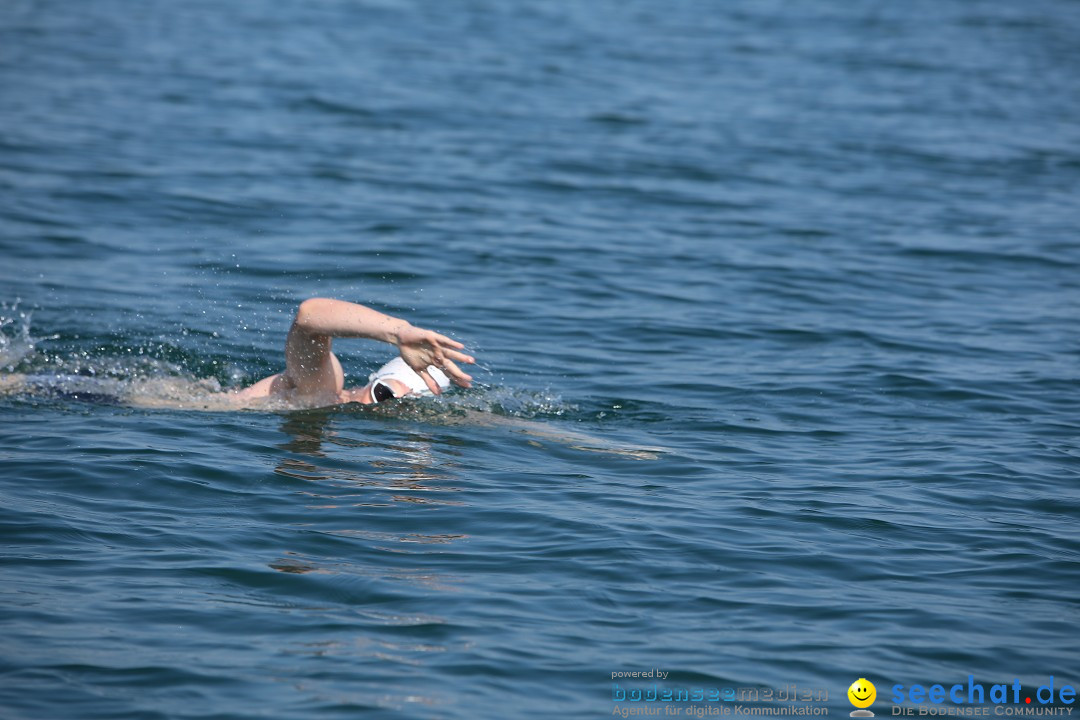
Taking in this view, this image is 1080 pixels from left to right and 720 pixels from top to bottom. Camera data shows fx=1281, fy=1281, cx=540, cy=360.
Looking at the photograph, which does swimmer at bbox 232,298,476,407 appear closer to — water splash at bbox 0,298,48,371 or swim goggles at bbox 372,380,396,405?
swim goggles at bbox 372,380,396,405

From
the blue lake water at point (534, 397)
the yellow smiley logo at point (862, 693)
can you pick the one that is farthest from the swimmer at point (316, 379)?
the yellow smiley logo at point (862, 693)

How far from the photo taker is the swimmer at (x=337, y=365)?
20.9ft

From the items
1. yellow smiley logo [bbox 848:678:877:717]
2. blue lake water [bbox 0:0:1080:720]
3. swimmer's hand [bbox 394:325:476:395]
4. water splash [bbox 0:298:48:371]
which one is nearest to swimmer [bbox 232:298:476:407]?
swimmer's hand [bbox 394:325:476:395]

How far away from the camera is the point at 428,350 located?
6.37 metres

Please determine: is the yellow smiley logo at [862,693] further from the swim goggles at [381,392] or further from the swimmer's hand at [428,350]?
the swim goggles at [381,392]

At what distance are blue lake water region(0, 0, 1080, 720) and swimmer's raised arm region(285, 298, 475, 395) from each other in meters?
0.37

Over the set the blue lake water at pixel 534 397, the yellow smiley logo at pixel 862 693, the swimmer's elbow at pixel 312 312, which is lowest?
the yellow smiley logo at pixel 862 693

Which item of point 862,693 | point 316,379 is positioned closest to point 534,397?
point 316,379

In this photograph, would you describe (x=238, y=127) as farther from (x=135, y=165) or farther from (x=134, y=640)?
(x=134, y=640)

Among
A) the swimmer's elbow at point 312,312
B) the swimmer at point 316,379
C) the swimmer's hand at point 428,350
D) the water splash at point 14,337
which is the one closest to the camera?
the swimmer's hand at point 428,350

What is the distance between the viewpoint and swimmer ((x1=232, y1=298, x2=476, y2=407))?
638 centimetres

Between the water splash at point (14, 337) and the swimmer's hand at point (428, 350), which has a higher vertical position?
the swimmer's hand at point (428, 350)

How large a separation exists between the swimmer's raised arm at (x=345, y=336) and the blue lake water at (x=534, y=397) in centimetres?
37

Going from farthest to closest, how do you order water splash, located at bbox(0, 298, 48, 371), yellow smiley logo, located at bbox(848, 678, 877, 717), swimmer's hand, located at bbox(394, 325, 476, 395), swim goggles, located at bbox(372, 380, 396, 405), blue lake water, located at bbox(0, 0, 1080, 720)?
water splash, located at bbox(0, 298, 48, 371) < swim goggles, located at bbox(372, 380, 396, 405) < swimmer's hand, located at bbox(394, 325, 476, 395) < blue lake water, located at bbox(0, 0, 1080, 720) < yellow smiley logo, located at bbox(848, 678, 877, 717)
